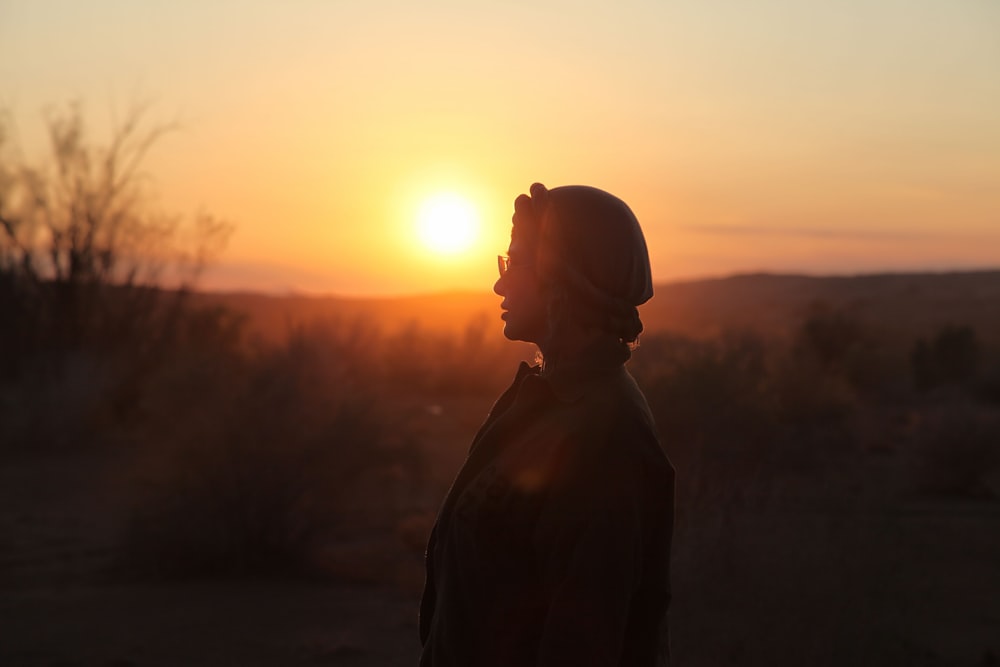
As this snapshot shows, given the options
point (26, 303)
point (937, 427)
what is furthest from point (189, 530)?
point (26, 303)

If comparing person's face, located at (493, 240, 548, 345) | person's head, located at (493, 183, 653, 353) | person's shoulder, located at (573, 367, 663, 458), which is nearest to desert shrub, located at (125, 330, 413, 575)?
person's face, located at (493, 240, 548, 345)

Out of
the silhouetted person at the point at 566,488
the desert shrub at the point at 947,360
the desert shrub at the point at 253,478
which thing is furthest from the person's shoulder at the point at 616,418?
the desert shrub at the point at 947,360

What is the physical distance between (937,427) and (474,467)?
1668cm

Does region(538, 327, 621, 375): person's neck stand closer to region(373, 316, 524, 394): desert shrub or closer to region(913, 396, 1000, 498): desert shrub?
region(913, 396, 1000, 498): desert shrub

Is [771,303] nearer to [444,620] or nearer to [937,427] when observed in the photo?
[937,427]

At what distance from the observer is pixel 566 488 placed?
2344mm

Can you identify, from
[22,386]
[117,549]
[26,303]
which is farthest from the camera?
[26,303]

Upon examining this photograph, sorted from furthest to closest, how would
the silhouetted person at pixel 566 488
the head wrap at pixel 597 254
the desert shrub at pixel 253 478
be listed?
the desert shrub at pixel 253 478, the head wrap at pixel 597 254, the silhouetted person at pixel 566 488

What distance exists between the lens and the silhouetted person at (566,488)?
232 centimetres

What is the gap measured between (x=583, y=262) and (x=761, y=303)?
10142 cm

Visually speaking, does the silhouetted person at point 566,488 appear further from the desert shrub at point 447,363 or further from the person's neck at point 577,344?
the desert shrub at point 447,363

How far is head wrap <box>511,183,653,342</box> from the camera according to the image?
2574 millimetres

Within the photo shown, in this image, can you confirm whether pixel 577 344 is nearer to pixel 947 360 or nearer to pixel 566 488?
pixel 566 488

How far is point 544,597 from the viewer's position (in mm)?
2438
